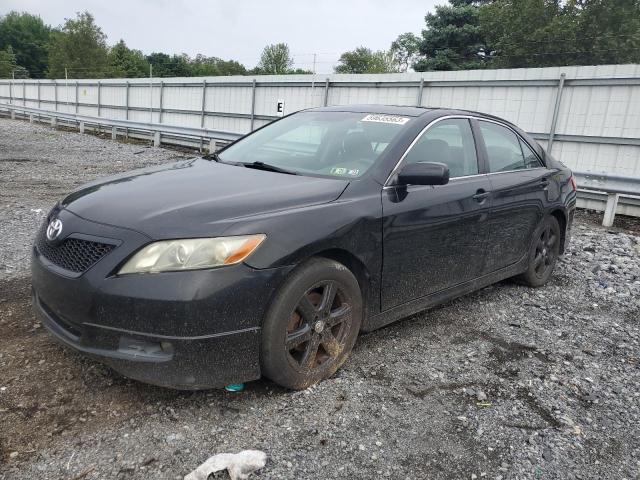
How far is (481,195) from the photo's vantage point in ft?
13.3

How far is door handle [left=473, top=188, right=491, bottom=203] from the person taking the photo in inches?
157

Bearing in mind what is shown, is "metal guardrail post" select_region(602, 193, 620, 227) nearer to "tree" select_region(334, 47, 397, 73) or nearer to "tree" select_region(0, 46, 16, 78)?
"tree" select_region(334, 47, 397, 73)

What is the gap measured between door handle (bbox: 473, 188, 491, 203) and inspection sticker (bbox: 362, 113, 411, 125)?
765 mm

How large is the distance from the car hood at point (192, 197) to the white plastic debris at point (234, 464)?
3.33ft

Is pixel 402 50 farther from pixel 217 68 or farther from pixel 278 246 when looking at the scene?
pixel 278 246

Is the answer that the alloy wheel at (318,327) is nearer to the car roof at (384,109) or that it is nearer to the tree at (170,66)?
the car roof at (384,109)

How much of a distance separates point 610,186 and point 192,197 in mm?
7309

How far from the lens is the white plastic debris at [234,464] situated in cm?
230

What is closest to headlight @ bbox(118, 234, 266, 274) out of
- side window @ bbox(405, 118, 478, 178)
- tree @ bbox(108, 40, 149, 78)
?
side window @ bbox(405, 118, 478, 178)

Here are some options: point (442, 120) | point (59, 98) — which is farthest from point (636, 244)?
point (59, 98)

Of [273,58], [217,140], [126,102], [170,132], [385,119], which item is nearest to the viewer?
[385,119]

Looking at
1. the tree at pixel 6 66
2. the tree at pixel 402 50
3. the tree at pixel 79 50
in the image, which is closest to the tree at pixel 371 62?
the tree at pixel 402 50

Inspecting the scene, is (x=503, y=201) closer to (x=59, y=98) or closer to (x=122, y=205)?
(x=122, y=205)

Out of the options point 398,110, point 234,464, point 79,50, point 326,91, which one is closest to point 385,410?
point 234,464
